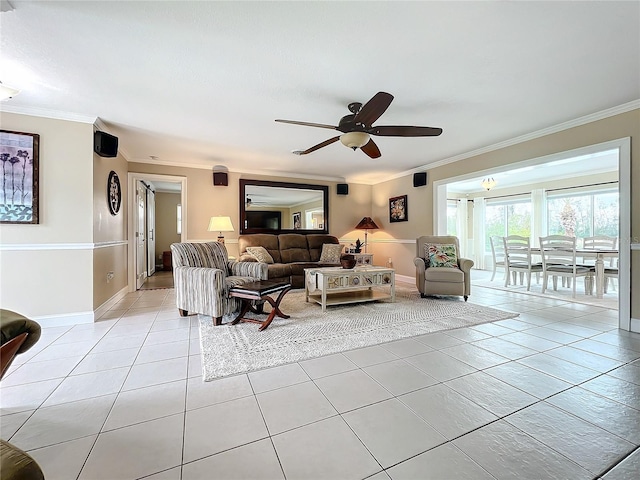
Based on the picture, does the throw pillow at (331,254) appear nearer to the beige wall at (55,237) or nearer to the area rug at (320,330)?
the area rug at (320,330)

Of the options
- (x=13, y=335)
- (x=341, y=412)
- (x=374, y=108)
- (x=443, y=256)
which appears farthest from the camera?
(x=443, y=256)

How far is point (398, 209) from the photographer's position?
→ 20.3 ft

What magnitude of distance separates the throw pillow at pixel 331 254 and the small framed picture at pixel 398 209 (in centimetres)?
155

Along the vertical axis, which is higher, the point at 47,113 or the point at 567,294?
the point at 47,113

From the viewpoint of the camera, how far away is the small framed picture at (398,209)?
6.02m

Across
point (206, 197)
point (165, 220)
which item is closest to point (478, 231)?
point (206, 197)

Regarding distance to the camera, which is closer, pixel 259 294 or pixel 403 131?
pixel 403 131

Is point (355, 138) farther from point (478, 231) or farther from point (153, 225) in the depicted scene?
point (478, 231)

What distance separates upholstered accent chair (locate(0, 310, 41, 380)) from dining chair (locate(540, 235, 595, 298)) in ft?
19.5

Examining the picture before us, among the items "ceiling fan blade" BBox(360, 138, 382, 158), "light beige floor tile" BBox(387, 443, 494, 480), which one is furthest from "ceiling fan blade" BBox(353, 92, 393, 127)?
"light beige floor tile" BBox(387, 443, 494, 480)

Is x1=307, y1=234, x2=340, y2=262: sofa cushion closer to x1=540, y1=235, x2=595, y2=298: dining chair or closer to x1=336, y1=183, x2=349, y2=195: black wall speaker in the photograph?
x1=336, y1=183, x2=349, y2=195: black wall speaker

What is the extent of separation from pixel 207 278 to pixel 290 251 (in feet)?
8.17

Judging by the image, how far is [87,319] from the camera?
3170 millimetres

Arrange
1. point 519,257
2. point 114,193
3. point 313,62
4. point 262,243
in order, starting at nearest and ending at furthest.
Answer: point 313,62 < point 114,193 < point 519,257 < point 262,243
